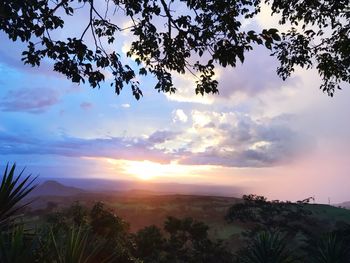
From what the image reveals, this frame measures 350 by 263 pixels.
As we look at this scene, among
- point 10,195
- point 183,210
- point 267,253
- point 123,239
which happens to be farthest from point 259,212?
point 183,210

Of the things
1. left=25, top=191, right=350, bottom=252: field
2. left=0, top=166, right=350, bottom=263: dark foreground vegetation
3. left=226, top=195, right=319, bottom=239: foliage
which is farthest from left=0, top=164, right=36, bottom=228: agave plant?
left=25, top=191, right=350, bottom=252: field

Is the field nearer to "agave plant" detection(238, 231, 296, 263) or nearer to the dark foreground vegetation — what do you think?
the dark foreground vegetation

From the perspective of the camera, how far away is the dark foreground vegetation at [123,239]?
20.0ft

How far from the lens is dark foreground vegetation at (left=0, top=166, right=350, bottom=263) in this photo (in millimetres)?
6102

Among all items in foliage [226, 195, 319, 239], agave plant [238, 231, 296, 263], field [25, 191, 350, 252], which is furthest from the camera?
field [25, 191, 350, 252]

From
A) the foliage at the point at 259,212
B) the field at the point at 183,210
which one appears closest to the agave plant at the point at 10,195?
the foliage at the point at 259,212

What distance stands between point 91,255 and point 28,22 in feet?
14.7

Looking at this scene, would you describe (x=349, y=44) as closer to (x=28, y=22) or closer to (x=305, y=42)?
(x=305, y=42)

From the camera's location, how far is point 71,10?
28.6 ft

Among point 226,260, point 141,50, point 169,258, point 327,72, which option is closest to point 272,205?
point 226,260

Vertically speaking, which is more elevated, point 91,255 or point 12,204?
point 12,204

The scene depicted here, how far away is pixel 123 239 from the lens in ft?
104

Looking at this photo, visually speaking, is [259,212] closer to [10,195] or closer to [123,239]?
[123,239]

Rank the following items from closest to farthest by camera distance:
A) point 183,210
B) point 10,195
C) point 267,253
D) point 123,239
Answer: point 10,195 < point 267,253 < point 123,239 < point 183,210
